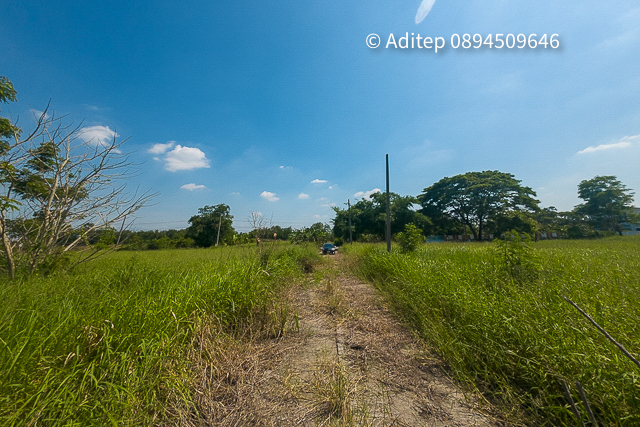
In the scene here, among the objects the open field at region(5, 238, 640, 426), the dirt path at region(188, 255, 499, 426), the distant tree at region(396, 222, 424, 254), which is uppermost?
the distant tree at region(396, 222, 424, 254)

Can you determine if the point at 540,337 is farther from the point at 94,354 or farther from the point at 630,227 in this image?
the point at 630,227

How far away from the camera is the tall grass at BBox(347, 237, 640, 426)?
1461 millimetres

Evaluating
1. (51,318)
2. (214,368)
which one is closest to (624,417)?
(214,368)

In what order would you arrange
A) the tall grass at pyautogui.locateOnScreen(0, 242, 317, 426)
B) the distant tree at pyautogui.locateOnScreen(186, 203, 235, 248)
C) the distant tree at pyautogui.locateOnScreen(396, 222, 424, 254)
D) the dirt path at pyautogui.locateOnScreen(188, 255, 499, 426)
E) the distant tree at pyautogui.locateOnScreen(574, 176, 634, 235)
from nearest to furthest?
1. the tall grass at pyautogui.locateOnScreen(0, 242, 317, 426)
2. the dirt path at pyautogui.locateOnScreen(188, 255, 499, 426)
3. the distant tree at pyautogui.locateOnScreen(396, 222, 424, 254)
4. the distant tree at pyautogui.locateOnScreen(574, 176, 634, 235)
5. the distant tree at pyautogui.locateOnScreen(186, 203, 235, 248)

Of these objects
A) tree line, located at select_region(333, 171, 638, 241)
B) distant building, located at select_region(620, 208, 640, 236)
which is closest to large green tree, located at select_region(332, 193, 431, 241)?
tree line, located at select_region(333, 171, 638, 241)

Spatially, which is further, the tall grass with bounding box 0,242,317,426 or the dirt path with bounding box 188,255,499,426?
the dirt path with bounding box 188,255,499,426

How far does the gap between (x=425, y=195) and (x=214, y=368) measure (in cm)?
3339

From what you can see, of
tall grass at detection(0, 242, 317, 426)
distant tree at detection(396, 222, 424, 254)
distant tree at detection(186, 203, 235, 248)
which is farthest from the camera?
distant tree at detection(186, 203, 235, 248)

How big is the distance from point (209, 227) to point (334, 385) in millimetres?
37401

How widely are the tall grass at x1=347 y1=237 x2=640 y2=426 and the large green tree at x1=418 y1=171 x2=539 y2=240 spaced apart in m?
26.5

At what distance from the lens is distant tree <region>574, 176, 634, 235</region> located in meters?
24.7

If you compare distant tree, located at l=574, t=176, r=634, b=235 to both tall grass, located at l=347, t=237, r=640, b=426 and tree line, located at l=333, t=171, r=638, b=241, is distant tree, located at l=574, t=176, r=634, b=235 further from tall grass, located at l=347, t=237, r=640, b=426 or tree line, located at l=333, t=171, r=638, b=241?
tall grass, located at l=347, t=237, r=640, b=426

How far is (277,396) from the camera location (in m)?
1.81

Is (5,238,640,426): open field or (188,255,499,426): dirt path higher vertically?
(5,238,640,426): open field
